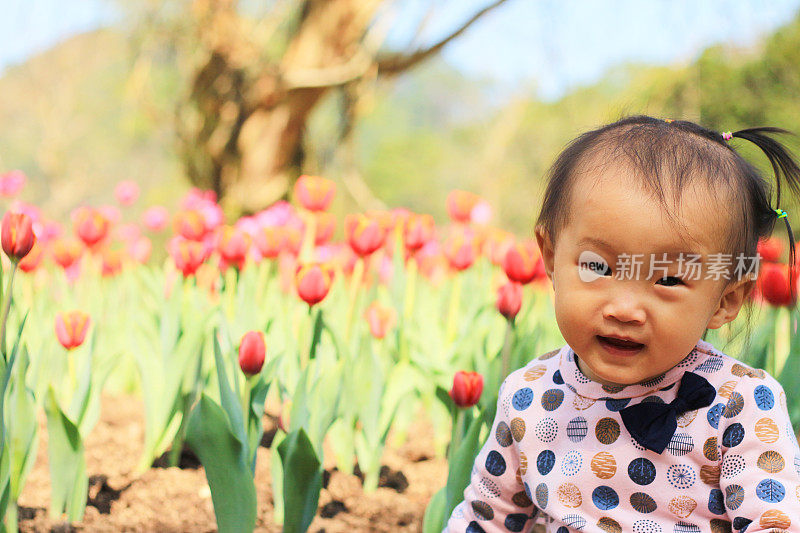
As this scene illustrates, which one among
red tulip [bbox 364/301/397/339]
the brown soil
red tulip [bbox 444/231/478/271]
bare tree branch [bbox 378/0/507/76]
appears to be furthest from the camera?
bare tree branch [bbox 378/0/507/76]

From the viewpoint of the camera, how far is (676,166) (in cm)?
83

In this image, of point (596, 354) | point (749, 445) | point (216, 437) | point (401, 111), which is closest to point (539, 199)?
point (596, 354)

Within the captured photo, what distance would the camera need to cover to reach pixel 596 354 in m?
0.85

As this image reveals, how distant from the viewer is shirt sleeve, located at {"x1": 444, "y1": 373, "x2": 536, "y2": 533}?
3.34ft

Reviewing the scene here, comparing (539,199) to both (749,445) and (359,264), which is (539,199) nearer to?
(749,445)

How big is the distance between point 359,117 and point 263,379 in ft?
13.0

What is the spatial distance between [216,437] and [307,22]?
4.28 m

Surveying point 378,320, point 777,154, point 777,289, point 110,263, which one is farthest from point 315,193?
point 777,154

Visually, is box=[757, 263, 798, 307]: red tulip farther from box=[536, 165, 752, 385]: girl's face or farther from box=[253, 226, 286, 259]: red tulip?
box=[253, 226, 286, 259]: red tulip

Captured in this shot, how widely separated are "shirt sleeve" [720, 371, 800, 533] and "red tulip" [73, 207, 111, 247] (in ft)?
5.60

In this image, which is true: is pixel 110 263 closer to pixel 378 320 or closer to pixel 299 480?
pixel 378 320

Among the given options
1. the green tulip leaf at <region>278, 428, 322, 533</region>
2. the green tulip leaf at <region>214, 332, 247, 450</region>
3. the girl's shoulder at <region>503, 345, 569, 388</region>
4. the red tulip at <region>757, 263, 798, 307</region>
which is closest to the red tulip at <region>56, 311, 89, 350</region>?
the green tulip leaf at <region>214, 332, 247, 450</region>

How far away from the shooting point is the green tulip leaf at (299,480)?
1.13m

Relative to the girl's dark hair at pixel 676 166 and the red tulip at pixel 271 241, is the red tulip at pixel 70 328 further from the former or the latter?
the girl's dark hair at pixel 676 166
